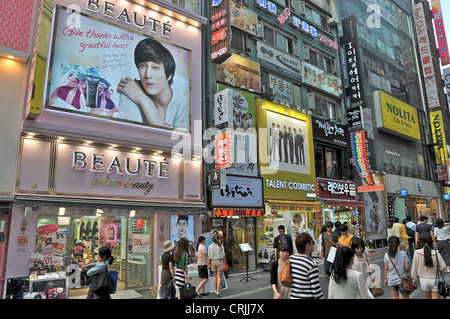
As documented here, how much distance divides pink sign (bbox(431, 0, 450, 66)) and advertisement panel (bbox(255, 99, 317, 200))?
975 inches

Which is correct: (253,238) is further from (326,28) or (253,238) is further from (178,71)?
(326,28)

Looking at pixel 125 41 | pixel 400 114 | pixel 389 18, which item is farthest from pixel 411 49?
pixel 125 41

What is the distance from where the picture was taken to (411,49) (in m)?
36.4

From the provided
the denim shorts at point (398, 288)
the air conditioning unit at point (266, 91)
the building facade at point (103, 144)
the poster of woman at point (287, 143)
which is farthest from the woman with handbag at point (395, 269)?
the air conditioning unit at point (266, 91)

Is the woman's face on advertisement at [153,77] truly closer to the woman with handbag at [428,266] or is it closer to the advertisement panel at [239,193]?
the advertisement panel at [239,193]

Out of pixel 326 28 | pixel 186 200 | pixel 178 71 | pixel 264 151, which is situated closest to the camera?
pixel 186 200

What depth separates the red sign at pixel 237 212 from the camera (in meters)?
14.9

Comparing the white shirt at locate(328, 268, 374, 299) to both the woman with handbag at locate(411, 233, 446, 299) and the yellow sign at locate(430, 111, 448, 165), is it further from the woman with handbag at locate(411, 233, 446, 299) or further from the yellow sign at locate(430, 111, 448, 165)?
the yellow sign at locate(430, 111, 448, 165)

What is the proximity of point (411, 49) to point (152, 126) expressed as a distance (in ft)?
115

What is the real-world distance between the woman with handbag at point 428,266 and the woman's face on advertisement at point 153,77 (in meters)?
11.2

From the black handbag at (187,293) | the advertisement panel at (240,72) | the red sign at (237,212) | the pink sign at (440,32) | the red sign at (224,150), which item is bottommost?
the black handbag at (187,293)

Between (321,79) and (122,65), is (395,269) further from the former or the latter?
(321,79)

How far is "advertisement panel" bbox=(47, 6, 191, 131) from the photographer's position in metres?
11.6

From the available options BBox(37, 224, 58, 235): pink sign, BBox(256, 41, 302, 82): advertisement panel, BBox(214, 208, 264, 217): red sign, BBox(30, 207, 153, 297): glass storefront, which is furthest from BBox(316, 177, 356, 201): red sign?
BBox(37, 224, 58, 235): pink sign
